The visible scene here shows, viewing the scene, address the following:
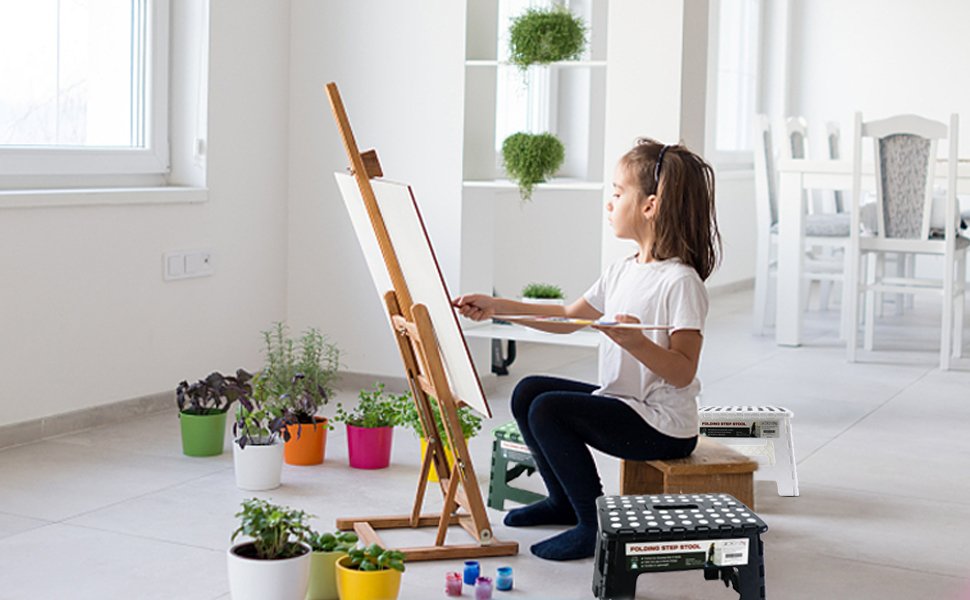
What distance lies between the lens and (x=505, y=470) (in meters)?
2.67

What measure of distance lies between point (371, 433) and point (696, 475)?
101cm

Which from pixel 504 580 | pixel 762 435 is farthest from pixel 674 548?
pixel 762 435

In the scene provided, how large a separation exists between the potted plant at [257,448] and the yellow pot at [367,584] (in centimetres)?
85

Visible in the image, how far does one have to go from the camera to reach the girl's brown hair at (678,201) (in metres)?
2.26

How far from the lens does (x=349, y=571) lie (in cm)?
195

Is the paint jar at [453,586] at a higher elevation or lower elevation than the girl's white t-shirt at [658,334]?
lower

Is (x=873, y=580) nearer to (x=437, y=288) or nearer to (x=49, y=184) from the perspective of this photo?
(x=437, y=288)

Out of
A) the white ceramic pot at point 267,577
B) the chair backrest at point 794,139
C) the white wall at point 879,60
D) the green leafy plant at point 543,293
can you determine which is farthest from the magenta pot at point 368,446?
the white wall at point 879,60

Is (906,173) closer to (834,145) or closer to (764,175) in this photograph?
(764,175)

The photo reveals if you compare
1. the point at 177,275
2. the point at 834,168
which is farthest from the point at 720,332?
the point at 177,275

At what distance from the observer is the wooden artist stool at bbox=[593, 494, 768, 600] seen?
1944mm

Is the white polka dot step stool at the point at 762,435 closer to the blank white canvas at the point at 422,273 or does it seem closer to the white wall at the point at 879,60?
the blank white canvas at the point at 422,273

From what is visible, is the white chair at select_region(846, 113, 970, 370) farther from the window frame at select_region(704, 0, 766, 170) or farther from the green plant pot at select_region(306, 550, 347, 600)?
the green plant pot at select_region(306, 550, 347, 600)

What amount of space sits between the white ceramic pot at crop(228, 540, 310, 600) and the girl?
2.00 feet
